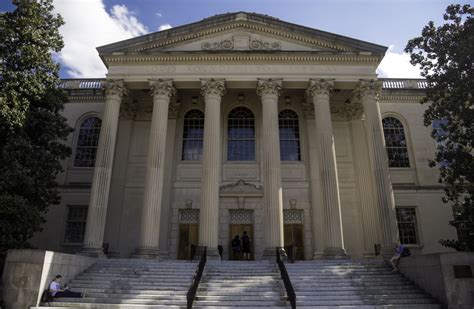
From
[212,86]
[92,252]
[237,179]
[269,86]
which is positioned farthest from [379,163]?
[92,252]

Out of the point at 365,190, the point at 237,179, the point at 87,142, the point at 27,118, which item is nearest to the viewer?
the point at 27,118

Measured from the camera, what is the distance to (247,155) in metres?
22.1

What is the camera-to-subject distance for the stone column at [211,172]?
17000mm

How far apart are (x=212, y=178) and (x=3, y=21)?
10984 millimetres

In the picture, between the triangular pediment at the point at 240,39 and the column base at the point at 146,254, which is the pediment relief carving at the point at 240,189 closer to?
the column base at the point at 146,254

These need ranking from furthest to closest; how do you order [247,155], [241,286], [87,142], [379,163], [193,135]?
[87,142]
[193,135]
[247,155]
[379,163]
[241,286]

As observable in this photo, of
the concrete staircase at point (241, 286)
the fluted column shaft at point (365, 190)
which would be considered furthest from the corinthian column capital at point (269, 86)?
the concrete staircase at point (241, 286)

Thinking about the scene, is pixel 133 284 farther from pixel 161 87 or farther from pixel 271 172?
A: pixel 161 87

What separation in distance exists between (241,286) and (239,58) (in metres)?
12.5

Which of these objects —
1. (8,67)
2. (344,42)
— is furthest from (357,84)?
(8,67)

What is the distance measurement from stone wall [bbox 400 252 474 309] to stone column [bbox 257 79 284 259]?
6331 mm

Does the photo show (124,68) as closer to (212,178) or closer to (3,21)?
(3,21)

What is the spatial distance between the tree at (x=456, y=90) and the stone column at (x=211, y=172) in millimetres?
9522

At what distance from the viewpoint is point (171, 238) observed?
67.2 ft
